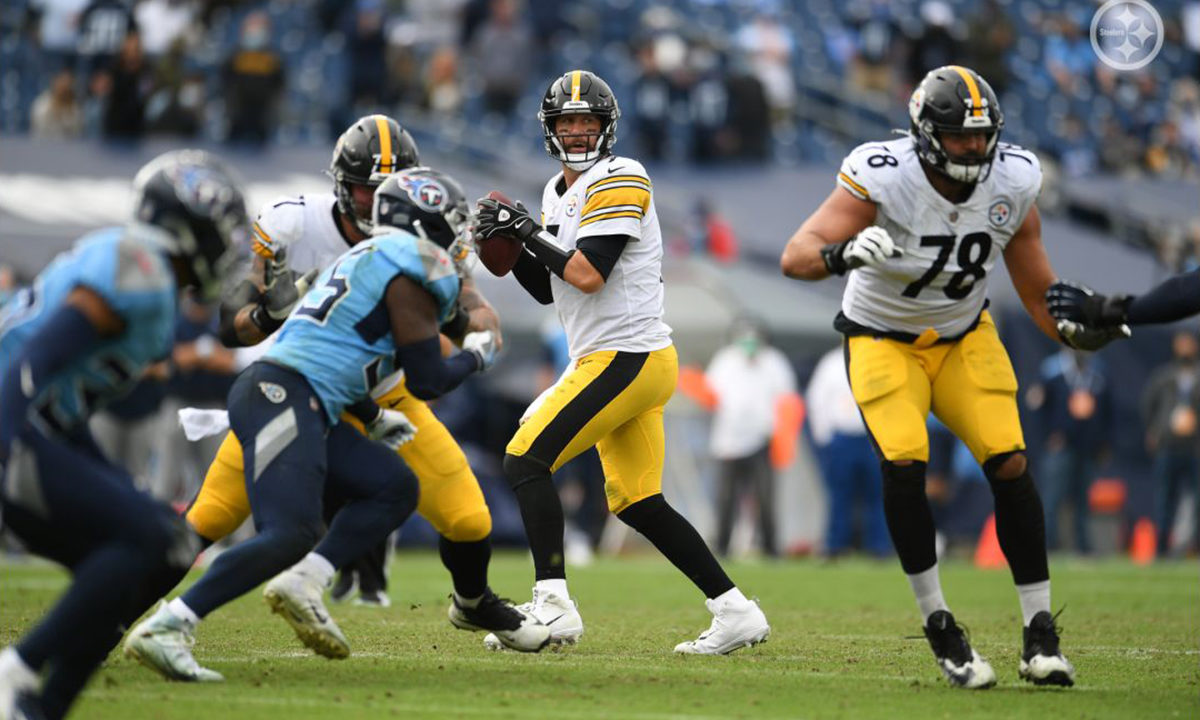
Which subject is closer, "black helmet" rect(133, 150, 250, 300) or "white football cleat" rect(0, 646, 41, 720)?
"white football cleat" rect(0, 646, 41, 720)

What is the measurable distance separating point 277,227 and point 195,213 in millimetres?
1708

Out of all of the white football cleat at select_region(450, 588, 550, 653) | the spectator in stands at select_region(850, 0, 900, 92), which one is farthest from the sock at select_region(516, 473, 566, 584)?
the spectator in stands at select_region(850, 0, 900, 92)

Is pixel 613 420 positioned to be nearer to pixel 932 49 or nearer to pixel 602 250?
pixel 602 250

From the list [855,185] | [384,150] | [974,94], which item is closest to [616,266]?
[384,150]

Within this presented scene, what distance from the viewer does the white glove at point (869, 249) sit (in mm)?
5367

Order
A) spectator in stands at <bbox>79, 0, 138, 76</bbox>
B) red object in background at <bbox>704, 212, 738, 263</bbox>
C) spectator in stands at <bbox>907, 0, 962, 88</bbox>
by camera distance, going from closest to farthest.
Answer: spectator in stands at <bbox>79, 0, 138, 76</bbox>
red object in background at <bbox>704, 212, 738, 263</bbox>
spectator in stands at <bbox>907, 0, 962, 88</bbox>

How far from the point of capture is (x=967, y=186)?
5.81 metres

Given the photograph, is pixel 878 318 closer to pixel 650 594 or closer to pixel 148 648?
pixel 148 648

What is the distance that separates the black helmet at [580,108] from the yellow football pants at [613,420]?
2.50ft

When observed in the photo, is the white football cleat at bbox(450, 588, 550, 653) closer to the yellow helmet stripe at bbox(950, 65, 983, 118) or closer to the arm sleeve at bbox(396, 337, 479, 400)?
the arm sleeve at bbox(396, 337, 479, 400)

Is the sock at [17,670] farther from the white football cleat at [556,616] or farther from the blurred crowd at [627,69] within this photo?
the blurred crowd at [627,69]

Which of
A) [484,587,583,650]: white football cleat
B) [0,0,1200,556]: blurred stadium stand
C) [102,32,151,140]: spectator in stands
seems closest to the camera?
[484,587,583,650]: white football cleat

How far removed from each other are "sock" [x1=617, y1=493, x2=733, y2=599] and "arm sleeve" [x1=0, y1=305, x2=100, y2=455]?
2.63 meters

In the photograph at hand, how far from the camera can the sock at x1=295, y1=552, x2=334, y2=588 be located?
17.4 feet
